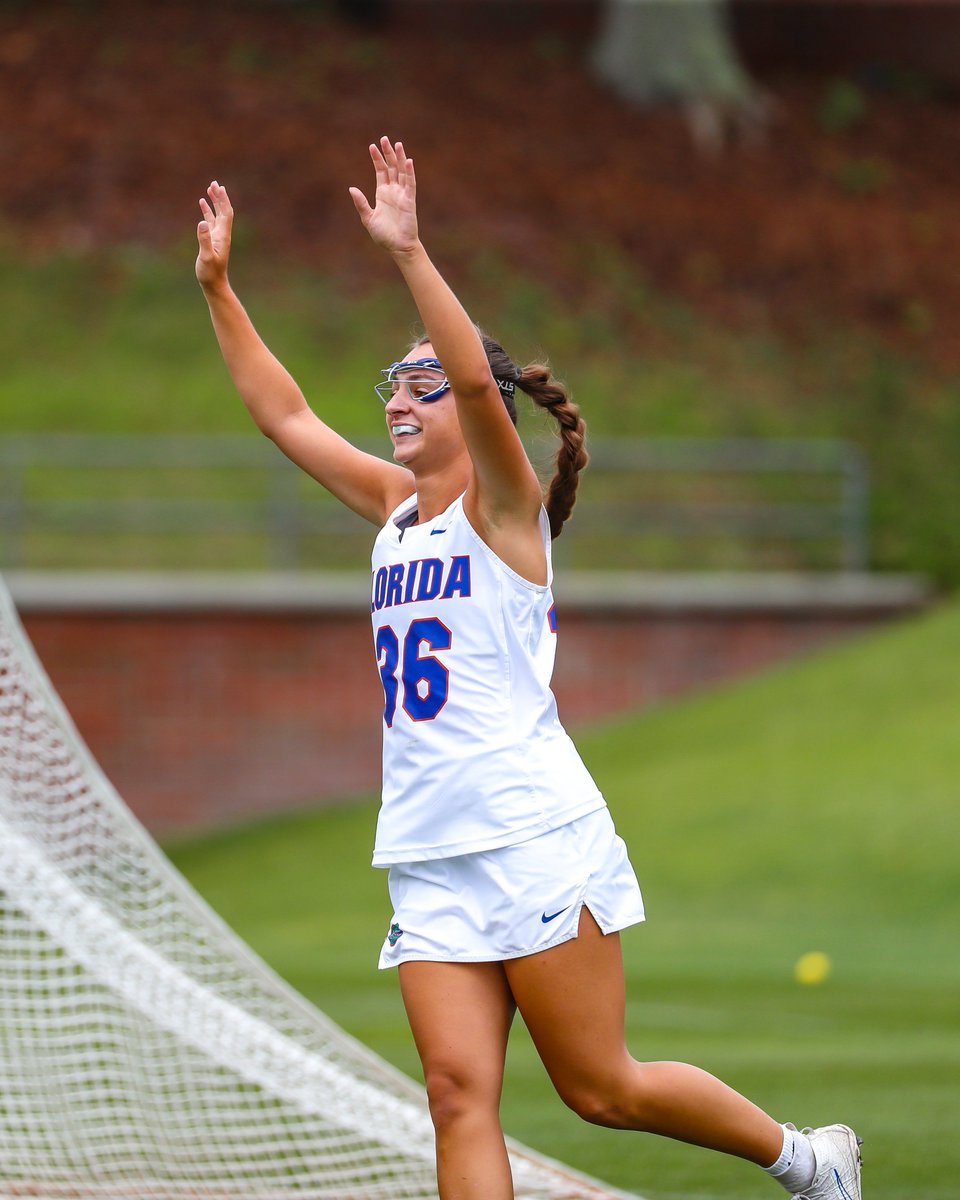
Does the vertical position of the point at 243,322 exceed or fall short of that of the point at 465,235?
it falls short

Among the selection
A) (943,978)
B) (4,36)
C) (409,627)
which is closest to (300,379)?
(4,36)

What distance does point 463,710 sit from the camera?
4.31 metres

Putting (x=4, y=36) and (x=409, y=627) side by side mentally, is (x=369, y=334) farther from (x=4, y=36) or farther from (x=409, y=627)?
(x=409, y=627)

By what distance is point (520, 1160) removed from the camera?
5762mm

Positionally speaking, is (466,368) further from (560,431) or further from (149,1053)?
(149,1053)

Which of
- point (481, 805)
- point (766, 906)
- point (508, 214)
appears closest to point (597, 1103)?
point (481, 805)

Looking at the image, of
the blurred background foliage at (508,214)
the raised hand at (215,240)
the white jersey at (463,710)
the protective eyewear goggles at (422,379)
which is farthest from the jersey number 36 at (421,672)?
the blurred background foliage at (508,214)

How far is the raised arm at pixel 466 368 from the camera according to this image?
4152 mm

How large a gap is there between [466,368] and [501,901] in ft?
3.44

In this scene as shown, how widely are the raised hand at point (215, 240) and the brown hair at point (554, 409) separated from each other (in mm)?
618

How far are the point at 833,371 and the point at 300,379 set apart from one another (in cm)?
607

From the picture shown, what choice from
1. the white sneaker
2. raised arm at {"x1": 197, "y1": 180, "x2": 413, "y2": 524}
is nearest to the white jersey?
raised arm at {"x1": 197, "y1": 180, "x2": 413, "y2": 524}

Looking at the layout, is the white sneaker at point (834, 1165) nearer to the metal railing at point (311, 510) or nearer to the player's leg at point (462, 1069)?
the player's leg at point (462, 1069)

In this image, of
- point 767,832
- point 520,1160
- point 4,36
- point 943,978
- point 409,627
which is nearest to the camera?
point 409,627
